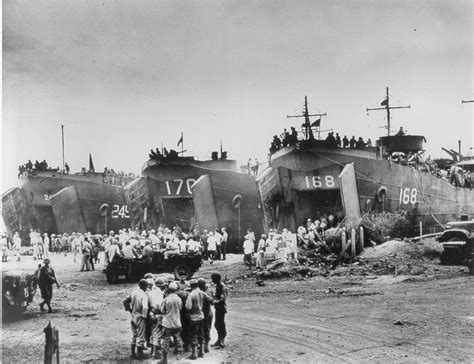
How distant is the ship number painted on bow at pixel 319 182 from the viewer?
816 inches

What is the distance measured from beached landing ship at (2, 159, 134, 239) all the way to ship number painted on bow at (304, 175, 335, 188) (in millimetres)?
8168

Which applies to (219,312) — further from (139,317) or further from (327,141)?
(327,141)

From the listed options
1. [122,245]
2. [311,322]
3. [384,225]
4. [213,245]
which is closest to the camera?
[311,322]

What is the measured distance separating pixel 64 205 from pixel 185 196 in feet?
16.8

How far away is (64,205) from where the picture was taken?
2125 centimetres

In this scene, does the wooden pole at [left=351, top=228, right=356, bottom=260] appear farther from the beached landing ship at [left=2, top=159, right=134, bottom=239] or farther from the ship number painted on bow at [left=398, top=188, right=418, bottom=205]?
the beached landing ship at [left=2, top=159, right=134, bottom=239]

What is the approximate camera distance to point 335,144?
21.2m

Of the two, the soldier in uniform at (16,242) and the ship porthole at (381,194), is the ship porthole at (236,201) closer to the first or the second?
Answer: the ship porthole at (381,194)

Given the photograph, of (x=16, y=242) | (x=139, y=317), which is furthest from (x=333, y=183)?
(x=139, y=317)

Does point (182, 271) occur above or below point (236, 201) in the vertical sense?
below

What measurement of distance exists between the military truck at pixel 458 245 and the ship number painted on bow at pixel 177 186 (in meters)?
11.1

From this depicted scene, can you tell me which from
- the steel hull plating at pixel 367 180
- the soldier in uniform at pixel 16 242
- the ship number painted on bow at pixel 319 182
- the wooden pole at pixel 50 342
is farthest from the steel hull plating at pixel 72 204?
the wooden pole at pixel 50 342

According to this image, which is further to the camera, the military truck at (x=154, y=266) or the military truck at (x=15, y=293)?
the military truck at (x=154, y=266)

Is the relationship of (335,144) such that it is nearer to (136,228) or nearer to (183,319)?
(136,228)
